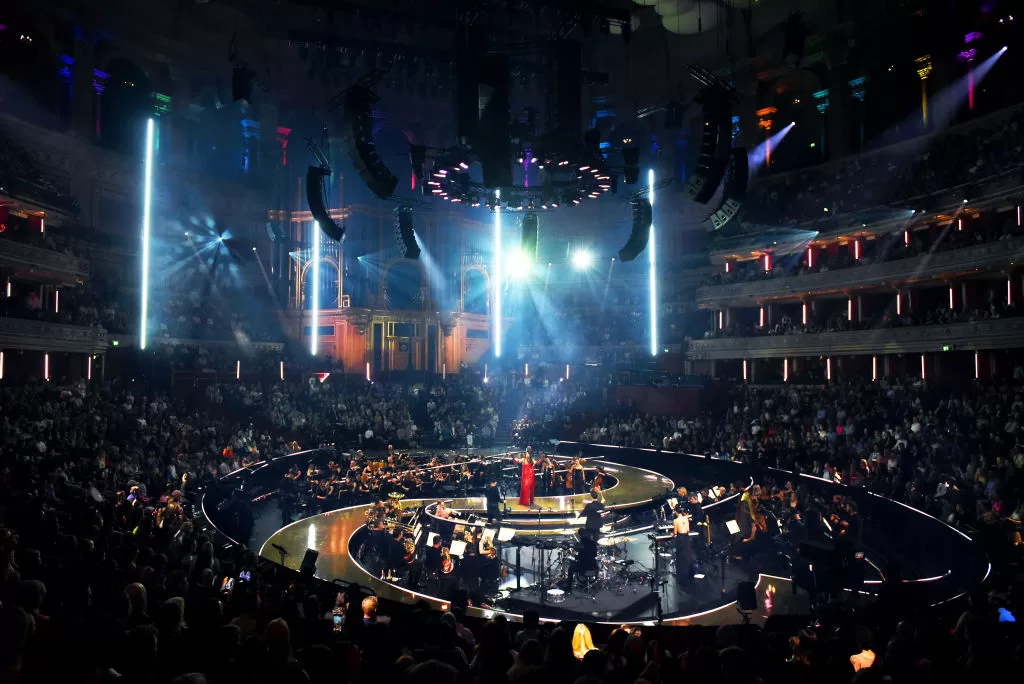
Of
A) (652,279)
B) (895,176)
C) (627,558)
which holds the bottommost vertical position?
(627,558)

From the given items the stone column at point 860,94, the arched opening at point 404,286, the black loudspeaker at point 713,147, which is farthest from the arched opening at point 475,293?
the black loudspeaker at point 713,147

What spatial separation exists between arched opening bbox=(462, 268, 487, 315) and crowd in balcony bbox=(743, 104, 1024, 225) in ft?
53.2

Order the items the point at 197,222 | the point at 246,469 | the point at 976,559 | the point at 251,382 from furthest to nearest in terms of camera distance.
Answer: the point at 197,222
the point at 251,382
the point at 246,469
the point at 976,559

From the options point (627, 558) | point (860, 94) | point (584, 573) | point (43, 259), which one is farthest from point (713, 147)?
point (43, 259)

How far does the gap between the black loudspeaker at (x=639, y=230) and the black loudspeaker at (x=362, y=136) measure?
29.9 ft

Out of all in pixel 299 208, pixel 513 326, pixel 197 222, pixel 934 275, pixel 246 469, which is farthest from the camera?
pixel 513 326

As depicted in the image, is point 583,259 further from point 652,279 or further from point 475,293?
point 475,293

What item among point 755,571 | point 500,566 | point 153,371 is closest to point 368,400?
point 153,371

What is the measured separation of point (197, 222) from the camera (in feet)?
112

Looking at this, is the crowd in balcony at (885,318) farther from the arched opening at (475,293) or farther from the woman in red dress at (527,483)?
the woman in red dress at (527,483)

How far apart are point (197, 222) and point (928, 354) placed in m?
34.9

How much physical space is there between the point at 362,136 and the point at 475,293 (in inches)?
1000

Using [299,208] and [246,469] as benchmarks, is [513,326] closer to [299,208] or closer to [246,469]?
[299,208]

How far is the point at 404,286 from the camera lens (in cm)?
3944
